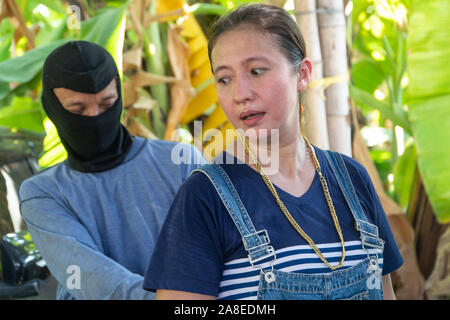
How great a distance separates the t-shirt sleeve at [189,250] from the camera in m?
0.66

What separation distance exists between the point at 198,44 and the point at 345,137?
802 millimetres

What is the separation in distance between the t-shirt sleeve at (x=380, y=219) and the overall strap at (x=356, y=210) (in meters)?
0.02

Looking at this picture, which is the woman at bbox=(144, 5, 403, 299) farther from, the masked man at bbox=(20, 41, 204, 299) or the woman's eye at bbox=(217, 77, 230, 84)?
the masked man at bbox=(20, 41, 204, 299)

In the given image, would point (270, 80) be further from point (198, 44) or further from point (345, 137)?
point (198, 44)

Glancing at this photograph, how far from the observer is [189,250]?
0.67 meters

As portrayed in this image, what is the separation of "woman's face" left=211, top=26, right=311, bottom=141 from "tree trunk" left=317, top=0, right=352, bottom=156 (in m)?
0.62

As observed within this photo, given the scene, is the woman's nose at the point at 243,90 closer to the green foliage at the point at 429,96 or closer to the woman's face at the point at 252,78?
the woman's face at the point at 252,78

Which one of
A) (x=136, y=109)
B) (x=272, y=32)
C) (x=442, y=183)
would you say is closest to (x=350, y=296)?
(x=272, y=32)

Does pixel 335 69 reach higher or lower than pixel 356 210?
higher

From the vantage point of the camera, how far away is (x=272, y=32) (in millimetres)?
751

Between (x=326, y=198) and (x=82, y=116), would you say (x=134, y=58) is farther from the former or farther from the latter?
(x=326, y=198)

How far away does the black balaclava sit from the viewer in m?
1.23

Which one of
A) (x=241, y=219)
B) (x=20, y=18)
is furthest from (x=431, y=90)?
(x=20, y=18)

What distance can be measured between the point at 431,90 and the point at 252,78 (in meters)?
1.10
